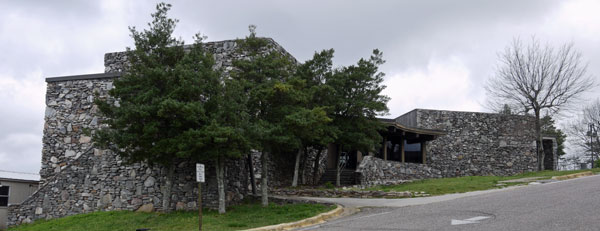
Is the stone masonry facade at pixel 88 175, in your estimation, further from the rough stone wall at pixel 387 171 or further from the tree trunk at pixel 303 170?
the rough stone wall at pixel 387 171

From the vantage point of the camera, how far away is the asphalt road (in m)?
10.4

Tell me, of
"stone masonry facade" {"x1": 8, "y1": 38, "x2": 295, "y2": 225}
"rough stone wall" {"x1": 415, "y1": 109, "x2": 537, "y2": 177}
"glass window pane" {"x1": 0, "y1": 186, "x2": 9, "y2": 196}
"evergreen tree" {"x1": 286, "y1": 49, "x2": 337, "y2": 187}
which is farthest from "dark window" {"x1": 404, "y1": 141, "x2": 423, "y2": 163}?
"glass window pane" {"x1": 0, "y1": 186, "x2": 9, "y2": 196}

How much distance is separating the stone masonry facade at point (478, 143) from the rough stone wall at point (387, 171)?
16.0 ft

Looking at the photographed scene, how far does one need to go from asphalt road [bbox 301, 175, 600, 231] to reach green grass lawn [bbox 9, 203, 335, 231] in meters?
1.80

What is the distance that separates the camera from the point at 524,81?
3062 cm

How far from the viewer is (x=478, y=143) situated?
3484 centimetres

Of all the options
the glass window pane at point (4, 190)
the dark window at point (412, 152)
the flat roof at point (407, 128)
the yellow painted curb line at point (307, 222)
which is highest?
the flat roof at point (407, 128)

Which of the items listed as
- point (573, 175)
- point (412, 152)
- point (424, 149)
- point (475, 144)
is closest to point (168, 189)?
point (573, 175)

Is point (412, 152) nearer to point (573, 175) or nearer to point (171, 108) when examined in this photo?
point (573, 175)

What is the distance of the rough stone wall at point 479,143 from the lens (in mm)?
34156

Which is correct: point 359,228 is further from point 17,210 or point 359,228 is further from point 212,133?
point 17,210

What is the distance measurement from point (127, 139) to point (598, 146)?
143 feet

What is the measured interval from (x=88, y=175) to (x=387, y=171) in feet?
48.7

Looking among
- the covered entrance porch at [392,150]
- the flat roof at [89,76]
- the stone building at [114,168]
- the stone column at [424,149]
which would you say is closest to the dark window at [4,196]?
the stone building at [114,168]
